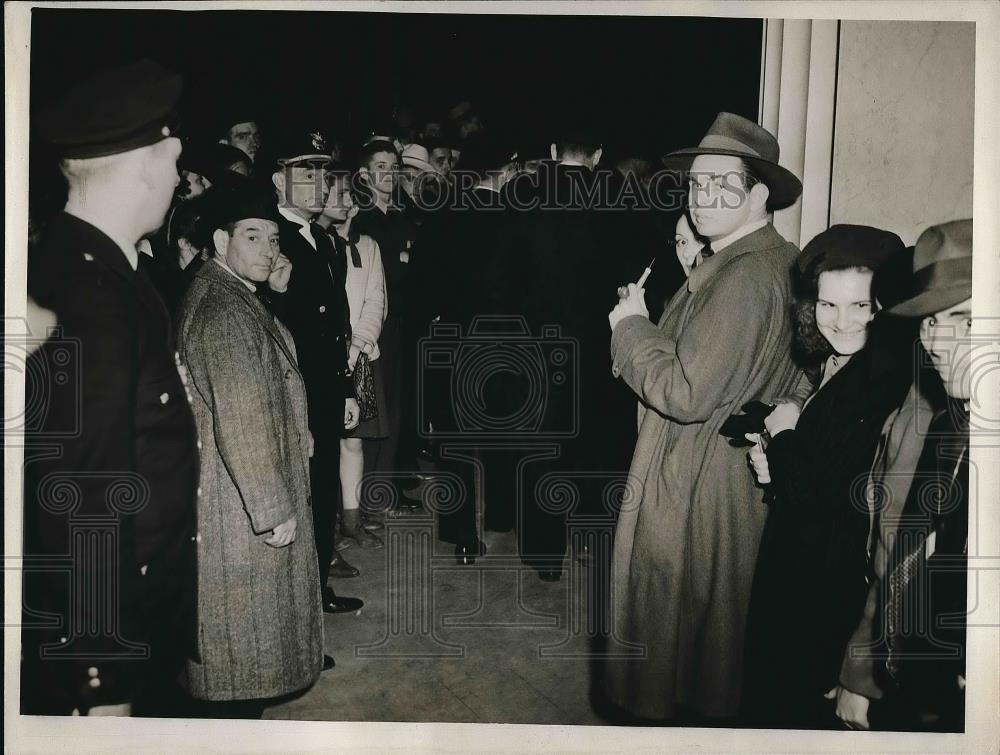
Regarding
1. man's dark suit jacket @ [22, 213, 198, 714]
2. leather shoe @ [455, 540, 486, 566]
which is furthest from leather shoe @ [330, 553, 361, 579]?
man's dark suit jacket @ [22, 213, 198, 714]

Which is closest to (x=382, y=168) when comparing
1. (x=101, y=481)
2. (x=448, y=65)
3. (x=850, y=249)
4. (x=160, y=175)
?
(x=448, y=65)

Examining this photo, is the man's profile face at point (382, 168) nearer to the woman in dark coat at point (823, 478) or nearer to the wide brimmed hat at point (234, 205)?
the wide brimmed hat at point (234, 205)

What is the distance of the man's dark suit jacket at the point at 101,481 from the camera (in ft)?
8.86

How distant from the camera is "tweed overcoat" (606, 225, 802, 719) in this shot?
267cm

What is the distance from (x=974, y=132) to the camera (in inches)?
112

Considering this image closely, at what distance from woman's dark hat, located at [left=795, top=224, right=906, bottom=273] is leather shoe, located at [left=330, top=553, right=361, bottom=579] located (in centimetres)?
155

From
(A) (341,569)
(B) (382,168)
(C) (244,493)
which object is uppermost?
(B) (382,168)

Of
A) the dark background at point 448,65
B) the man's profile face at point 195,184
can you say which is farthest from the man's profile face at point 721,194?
Result: the man's profile face at point 195,184

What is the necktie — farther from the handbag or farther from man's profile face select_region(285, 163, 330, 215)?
the handbag

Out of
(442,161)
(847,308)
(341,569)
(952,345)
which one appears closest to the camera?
(847,308)

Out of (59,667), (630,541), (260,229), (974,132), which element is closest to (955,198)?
(974,132)

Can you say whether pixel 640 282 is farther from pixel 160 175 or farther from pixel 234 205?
pixel 160 175

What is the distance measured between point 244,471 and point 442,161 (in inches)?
40.9

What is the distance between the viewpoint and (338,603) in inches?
116
